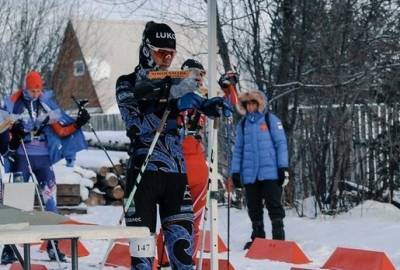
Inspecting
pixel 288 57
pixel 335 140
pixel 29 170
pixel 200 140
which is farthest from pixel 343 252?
pixel 288 57

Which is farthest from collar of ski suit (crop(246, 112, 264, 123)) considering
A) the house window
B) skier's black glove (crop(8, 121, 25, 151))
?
the house window

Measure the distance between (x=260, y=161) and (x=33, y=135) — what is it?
2314 millimetres

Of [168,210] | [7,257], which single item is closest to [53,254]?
[7,257]

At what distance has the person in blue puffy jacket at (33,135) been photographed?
7602mm

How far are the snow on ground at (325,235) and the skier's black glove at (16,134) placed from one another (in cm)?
113

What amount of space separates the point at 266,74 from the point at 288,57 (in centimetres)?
50

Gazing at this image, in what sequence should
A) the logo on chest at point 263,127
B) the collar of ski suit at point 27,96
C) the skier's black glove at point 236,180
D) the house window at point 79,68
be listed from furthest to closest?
1. the house window at point 79,68
2. the skier's black glove at point 236,180
3. the logo on chest at point 263,127
4. the collar of ski suit at point 27,96

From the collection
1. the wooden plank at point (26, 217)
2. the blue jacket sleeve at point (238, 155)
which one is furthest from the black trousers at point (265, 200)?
the wooden plank at point (26, 217)

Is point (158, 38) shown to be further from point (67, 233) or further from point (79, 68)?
point (79, 68)

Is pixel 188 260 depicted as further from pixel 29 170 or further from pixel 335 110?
pixel 335 110

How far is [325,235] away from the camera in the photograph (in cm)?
898

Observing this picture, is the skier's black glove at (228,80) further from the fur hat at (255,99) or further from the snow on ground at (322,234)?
the fur hat at (255,99)

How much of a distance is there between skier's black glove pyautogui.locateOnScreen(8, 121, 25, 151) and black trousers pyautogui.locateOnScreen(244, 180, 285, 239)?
2.46 m

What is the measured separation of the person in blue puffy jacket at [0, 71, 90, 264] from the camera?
7.60 metres
